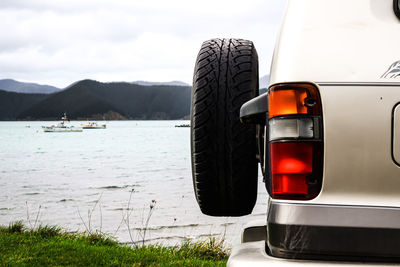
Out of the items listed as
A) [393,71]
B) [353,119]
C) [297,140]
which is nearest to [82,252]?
[297,140]

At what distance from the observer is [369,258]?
4.90 ft

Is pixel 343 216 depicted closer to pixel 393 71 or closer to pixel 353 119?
pixel 353 119

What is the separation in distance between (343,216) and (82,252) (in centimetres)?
398

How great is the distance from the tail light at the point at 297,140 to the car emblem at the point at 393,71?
0.23 metres

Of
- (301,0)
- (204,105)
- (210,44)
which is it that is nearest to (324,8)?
(301,0)

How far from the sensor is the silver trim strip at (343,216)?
1486 millimetres

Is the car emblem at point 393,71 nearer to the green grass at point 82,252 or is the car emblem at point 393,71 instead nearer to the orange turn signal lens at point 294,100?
the orange turn signal lens at point 294,100

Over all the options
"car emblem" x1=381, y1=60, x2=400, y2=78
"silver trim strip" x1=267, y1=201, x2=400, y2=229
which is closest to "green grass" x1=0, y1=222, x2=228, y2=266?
"silver trim strip" x1=267, y1=201, x2=400, y2=229

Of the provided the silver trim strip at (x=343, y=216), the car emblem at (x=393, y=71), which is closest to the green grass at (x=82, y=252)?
the silver trim strip at (x=343, y=216)

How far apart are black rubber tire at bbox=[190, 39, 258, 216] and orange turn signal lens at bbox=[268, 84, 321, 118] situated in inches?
35.7

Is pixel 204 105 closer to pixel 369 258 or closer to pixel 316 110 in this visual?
pixel 316 110

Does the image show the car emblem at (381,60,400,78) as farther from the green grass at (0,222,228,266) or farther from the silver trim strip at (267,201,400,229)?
the green grass at (0,222,228,266)

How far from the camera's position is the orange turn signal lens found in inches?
59.5

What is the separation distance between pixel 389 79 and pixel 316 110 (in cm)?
25
